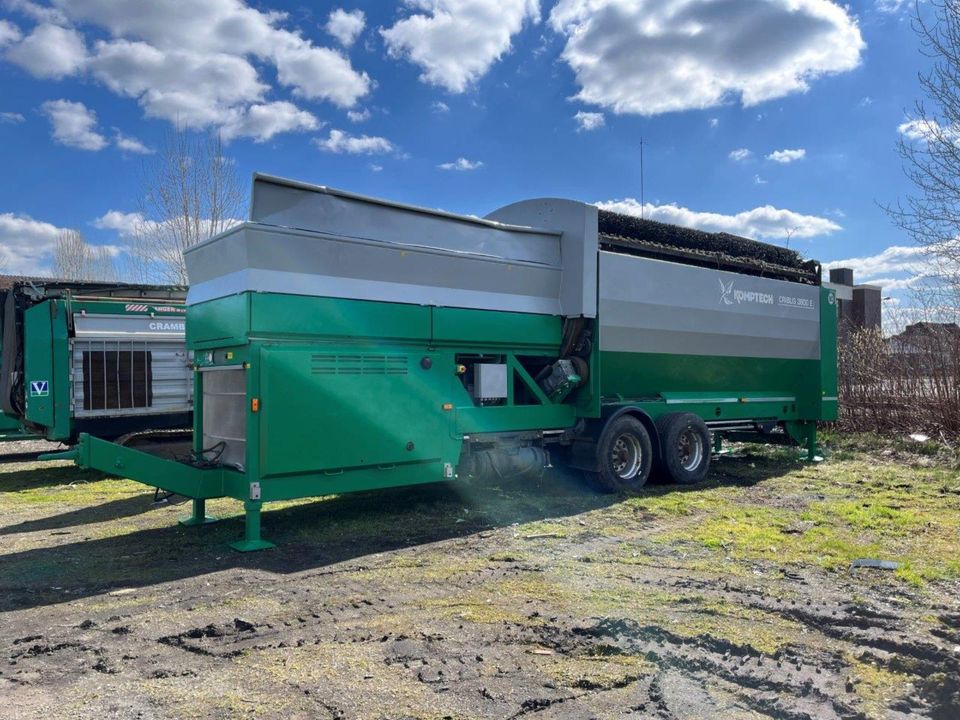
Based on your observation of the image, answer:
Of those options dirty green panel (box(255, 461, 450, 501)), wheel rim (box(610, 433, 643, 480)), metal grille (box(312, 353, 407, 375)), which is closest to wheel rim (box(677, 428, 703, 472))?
wheel rim (box(610, 433, 643, 480))

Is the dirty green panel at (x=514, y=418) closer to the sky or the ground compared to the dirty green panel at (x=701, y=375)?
closer to the ground

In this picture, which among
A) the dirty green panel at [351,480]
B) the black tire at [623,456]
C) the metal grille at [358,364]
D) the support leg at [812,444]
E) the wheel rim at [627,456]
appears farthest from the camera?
the support leg at [812,444]

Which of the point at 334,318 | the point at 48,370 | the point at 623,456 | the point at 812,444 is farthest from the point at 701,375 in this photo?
the point at 48,370

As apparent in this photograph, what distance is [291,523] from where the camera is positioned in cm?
778

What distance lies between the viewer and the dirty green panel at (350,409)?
21.6ft

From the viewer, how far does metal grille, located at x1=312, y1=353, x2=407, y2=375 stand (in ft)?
22.6

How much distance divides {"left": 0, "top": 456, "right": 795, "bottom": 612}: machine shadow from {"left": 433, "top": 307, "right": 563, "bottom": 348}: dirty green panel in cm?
174

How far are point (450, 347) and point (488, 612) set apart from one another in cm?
357

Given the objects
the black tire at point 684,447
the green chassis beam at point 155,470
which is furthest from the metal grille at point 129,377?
the black tire at point 684,447

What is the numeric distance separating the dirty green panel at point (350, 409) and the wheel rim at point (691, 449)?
394cm

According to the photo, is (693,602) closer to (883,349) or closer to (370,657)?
(370,657)

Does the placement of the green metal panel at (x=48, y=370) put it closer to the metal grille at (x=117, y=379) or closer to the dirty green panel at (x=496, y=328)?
the metal grille at (x=117, y=379)

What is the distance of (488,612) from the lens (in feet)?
15.9

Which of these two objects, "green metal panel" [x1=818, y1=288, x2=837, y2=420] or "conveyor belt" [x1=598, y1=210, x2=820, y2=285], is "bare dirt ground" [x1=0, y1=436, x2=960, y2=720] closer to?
"conveyor belt" [x1=598, y1=210, x2=820, y2=285]
